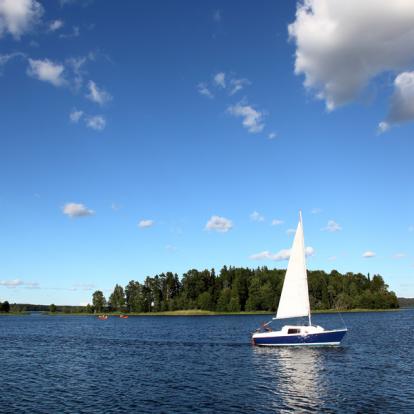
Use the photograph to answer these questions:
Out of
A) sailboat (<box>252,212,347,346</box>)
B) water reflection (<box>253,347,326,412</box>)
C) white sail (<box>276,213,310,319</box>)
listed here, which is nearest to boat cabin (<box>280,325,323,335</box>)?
sailboat (<box>252,212,347,346</box>)

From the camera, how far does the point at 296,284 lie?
236ft

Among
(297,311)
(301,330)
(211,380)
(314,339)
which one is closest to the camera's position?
(211,380)

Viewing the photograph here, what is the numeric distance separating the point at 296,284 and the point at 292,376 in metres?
24.1

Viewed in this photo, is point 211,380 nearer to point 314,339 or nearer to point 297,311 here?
point 297,311

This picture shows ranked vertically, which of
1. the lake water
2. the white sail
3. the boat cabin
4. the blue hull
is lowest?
the lake water

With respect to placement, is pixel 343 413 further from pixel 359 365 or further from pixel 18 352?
pixel 18 352

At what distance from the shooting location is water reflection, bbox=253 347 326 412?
37.1m

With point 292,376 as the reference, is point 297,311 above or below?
above

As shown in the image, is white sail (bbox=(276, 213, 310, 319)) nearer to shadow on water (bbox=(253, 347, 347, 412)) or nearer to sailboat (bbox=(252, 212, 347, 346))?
sailboat (bbox=(252, 212, 347, 346))

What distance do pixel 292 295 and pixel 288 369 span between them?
1949cm

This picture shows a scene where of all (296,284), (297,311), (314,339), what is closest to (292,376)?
(314,339)

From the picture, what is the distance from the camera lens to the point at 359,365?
56.0 m

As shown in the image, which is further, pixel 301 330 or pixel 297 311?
pixel 297 311

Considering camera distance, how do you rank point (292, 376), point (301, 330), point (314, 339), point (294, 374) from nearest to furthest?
point (292, 376) < point (294, 374) < point (314, 339) < point (301, 330)
